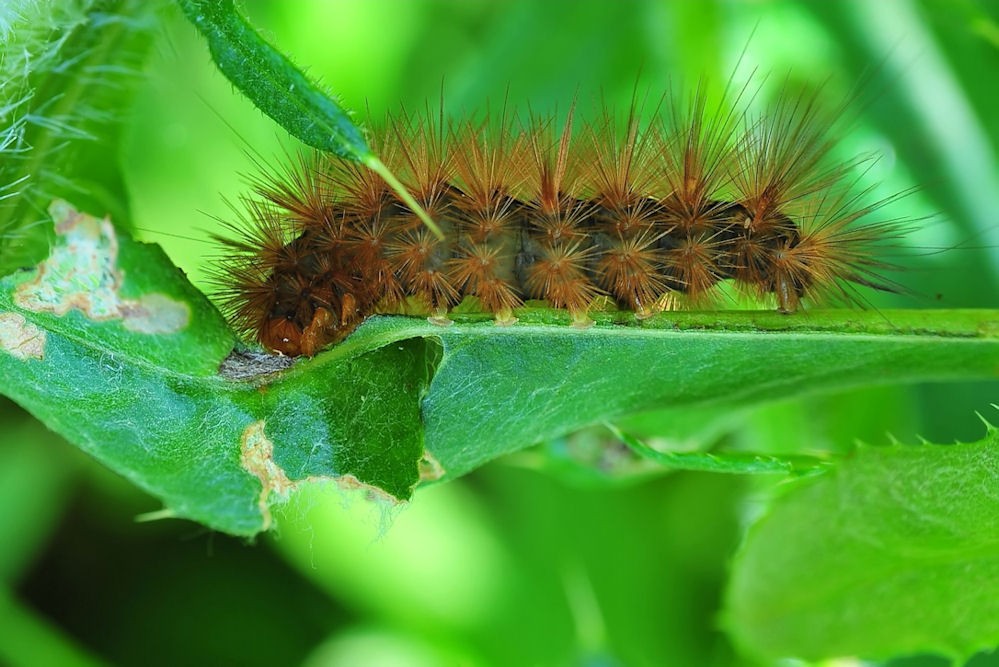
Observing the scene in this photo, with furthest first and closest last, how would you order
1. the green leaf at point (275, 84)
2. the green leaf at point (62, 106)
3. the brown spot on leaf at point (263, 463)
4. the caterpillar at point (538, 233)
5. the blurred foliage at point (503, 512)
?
the blurred foliage at point (503, 512)
the caterpillar at point (538, 233)
the green leaf at point (62, 106)
the brown spot on leaf at point (263, 463)
the green leaf at point (275, 84)

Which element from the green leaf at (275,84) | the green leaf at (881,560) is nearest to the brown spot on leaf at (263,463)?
the green leaf at (275,84)

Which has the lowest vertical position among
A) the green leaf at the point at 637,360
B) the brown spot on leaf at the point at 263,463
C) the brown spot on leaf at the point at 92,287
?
the brown spot on leaf at the point at 263,463

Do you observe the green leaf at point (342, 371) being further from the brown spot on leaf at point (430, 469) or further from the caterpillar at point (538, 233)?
the caterpillar at point (538, 233)

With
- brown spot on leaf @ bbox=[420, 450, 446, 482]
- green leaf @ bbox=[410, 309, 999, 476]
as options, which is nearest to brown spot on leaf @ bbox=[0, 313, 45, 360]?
green leaf @ bbox=[410, 309, 999, 476]

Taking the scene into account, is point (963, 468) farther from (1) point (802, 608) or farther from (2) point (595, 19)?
(2) point (595, 19)

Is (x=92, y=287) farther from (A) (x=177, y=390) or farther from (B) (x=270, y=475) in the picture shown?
(B) (x=270, y=475)

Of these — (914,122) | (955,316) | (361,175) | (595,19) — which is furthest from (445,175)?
(914,122)
